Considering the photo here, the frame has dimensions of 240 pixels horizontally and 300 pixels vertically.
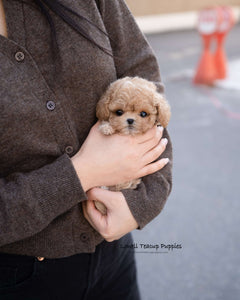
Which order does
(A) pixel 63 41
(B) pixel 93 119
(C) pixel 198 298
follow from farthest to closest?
(C) pixel 198 298, (B) pixel 93 119, (A) pixel 63 41

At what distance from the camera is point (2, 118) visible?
3.01 ft

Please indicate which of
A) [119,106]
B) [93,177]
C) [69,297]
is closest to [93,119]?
[119,106]

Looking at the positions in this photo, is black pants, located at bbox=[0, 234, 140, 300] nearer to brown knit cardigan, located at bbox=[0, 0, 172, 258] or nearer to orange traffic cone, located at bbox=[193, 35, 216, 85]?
brown knit cardigan, located at bbox=[0, 0, 172, 258]

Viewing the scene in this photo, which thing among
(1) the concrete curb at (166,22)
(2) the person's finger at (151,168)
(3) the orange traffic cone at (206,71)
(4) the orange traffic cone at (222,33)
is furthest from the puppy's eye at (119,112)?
(1) the concrete curb at (166,22)

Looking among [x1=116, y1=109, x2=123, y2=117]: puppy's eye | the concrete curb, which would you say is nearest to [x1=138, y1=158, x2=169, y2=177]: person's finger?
[x1=116, y1=109, x2=123, y2=117]: puppy's eye

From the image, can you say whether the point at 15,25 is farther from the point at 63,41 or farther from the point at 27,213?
the point at 27,213

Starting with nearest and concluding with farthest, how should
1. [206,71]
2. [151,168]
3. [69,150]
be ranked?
[69,150] < [151,168] < [206,71]

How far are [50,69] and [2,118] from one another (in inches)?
8.7

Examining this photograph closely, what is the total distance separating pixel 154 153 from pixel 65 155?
34 centimetres

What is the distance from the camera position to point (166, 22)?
1333cm

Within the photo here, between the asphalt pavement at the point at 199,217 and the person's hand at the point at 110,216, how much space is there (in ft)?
1.35

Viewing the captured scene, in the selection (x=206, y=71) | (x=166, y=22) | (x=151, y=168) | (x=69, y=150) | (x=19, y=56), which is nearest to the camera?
(x=19, y=56)

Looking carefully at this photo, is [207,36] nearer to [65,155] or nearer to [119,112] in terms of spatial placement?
[119,112]

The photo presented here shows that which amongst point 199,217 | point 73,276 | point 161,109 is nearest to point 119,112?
point 161,109
